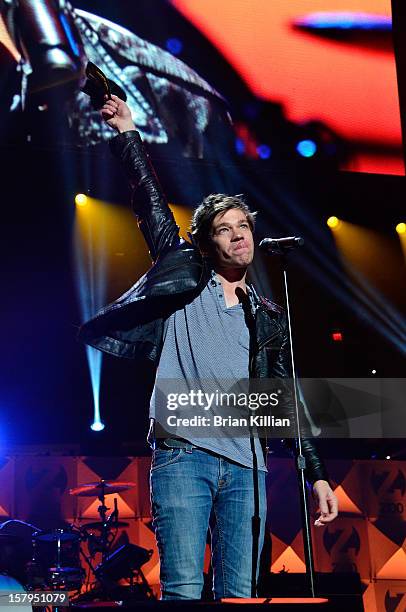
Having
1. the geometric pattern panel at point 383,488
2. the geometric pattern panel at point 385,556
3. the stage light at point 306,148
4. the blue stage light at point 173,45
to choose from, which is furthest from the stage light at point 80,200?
the geometric pattern panel at point 385,556

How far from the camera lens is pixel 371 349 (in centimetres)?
858

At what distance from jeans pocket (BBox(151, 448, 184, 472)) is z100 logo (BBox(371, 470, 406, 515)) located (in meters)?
6.49

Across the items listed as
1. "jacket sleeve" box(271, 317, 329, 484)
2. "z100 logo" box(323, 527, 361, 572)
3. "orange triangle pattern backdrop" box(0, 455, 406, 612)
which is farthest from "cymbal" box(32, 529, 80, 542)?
"jacket sleeve" box(271, 317, 329, 484)

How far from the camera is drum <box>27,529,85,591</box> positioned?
6.07m

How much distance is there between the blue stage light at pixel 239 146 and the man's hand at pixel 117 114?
296cm

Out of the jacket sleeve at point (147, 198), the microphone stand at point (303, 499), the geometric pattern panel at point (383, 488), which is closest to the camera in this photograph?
the microphone stand at point (303, 499)

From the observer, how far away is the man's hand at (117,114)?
7.77ft

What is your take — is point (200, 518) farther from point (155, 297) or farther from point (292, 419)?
point (155, 297)

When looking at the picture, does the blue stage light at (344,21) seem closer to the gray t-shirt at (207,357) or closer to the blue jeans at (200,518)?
the gray t-shirt at (207,357)

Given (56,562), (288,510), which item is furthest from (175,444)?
(288,510)

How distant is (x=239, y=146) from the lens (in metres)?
5.30

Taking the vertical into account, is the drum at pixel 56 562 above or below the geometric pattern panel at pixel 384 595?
above

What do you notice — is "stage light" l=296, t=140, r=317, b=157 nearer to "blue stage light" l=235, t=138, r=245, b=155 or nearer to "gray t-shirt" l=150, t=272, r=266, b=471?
A: "blue stage light" l=235, t=138, r=245, b=155

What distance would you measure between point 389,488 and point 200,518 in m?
6.54
